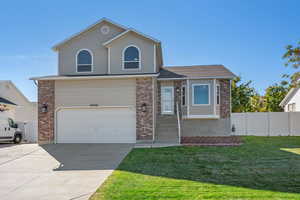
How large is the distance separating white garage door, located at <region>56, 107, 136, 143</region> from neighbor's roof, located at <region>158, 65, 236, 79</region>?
175 inches

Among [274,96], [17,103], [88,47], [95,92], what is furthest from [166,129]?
[274,96]

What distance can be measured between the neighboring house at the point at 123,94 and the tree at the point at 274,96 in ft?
45.1

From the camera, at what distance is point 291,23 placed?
14.4m

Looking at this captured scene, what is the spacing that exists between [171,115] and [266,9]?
886cm

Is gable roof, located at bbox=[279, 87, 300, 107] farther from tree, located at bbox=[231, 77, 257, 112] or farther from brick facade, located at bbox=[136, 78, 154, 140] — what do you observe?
brick facade, located at bbox=[136, 78, 154, 140]

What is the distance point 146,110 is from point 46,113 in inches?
240

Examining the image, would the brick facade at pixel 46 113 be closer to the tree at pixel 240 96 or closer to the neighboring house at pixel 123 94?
the neighboring house at pixel 123 94

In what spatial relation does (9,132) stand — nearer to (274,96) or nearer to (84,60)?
(84,60)

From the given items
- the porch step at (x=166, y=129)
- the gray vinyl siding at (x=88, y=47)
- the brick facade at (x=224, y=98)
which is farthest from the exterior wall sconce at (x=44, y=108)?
the brick facade at (x=224, y=98)

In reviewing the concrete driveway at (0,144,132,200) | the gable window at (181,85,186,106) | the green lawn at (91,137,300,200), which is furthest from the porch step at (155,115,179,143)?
the green lawn at (91,137,300,200)

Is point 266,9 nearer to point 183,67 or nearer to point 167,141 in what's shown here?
point 183,67

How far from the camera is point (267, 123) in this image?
17.8 m

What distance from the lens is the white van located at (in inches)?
563

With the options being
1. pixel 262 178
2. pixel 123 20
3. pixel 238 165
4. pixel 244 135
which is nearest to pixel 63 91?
pixel 123 20
